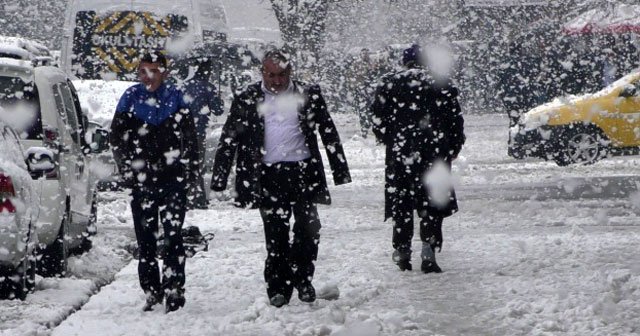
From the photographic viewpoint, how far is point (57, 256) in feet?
32.0

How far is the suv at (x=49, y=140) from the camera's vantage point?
30.4 feet

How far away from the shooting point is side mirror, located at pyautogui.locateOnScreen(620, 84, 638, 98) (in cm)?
1933

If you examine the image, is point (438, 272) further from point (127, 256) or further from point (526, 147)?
point (526, 147)

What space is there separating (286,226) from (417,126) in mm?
1649

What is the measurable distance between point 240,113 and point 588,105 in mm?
12257

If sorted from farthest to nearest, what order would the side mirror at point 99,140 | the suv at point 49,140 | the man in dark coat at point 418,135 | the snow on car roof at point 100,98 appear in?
1. the snow on car roof at point 100,98
2. the side mirror at point 99,140
3. the man in dark coat at point 418,135
4. the suv at point 49,140

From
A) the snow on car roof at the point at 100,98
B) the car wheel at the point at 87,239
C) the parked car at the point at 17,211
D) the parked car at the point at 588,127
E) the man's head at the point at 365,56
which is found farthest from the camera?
the man's head at the point at 365,56

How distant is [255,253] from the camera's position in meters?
11.2

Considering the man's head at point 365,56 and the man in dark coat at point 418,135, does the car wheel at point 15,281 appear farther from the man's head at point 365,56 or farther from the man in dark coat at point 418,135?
the man's head at point 365,56

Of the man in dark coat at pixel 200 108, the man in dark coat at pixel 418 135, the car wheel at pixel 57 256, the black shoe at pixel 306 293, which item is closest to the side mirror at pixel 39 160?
the car wheel at pixel 57 256

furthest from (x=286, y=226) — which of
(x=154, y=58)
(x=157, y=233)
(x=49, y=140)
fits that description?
(x=49, y=140)

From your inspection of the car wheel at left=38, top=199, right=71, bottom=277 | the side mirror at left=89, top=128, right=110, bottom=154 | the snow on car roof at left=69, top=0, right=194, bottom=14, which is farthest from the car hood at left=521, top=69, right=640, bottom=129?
the car wheel at left=38, top=199, right=71, bottom=277

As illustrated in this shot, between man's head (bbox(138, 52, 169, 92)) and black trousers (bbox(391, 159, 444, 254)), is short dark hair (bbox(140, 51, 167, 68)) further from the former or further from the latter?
black trousers (bbox(391, 159, 444, 254))

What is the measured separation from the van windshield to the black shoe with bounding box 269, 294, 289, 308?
7.86ft
